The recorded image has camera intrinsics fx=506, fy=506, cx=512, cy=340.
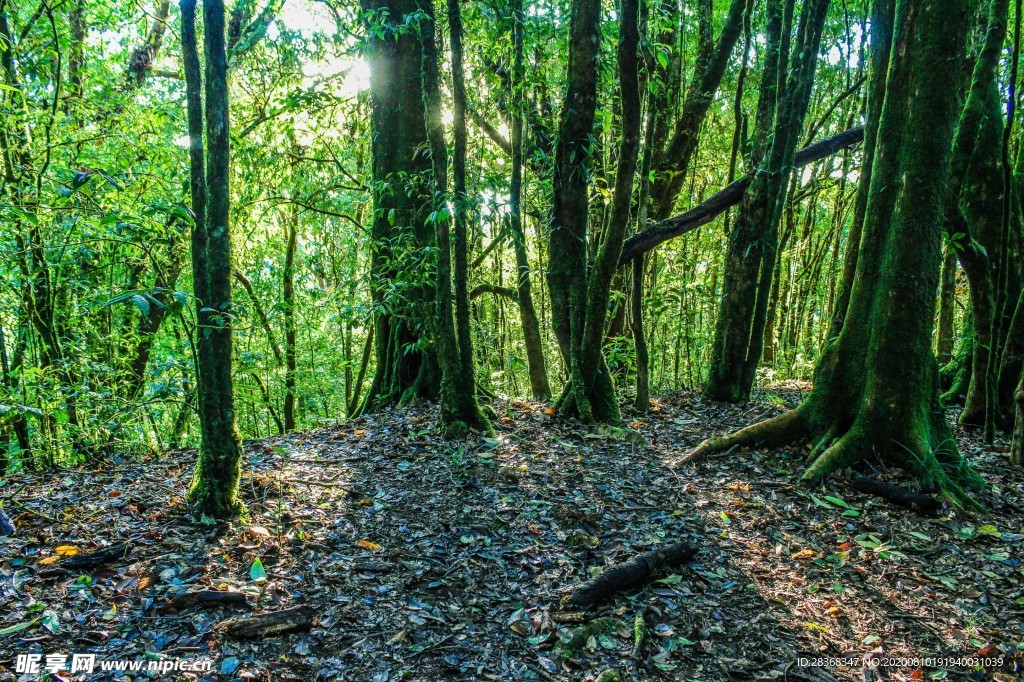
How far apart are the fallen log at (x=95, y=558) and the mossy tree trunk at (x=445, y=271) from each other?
3047 mm

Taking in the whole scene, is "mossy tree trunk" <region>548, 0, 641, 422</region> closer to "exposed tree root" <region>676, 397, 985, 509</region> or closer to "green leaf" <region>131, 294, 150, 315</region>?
"exposed tree root" <region>676, 397, 985, 509</region>

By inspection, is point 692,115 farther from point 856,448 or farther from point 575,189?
point 856,448

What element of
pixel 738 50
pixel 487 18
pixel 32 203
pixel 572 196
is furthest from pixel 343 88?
pixel 738 50

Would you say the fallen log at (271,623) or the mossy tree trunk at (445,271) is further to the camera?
the mossy tree trunk at (445,271)

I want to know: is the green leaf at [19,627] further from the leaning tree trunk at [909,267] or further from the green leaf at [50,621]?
the leaning tree trunk at [909,267]

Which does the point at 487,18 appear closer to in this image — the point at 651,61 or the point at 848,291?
the point at 651,61

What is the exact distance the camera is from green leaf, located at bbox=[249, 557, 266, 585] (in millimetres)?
3117

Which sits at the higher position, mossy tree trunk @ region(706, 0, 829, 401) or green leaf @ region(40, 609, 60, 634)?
mossy tree trunk @ region(706, 0, 829, 401)

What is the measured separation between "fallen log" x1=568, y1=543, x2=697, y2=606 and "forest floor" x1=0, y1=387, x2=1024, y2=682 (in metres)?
0.07

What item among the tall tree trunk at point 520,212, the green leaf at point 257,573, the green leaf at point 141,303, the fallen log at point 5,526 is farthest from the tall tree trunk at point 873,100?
the fallen log at point 5,526

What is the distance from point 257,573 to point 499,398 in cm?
445

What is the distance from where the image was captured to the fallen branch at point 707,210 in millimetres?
7449

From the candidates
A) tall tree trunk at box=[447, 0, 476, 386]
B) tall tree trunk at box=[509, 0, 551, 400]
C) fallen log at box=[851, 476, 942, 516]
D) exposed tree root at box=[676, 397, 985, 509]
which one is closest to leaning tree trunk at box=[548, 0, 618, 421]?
tall tree trunk at box=[509, 0, 551, 400]

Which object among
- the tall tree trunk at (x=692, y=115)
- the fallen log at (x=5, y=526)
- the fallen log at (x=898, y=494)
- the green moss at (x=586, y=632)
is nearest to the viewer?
the green moss at (x=586, y=632)
